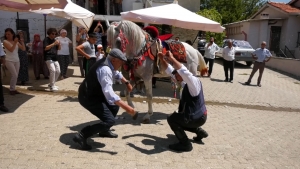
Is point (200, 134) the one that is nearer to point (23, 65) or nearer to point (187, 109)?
point (187, 109)

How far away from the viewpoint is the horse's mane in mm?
4691

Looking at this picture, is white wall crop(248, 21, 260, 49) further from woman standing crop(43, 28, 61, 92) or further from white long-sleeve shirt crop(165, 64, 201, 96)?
white long-sleeve shirt crop(165, 64, 201, 96)

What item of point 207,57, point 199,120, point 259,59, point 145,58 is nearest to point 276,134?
point 199,120

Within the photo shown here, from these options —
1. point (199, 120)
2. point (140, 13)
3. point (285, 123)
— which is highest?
point (140, 13)

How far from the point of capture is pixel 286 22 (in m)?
20.8

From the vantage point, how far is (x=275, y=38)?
70.8ft

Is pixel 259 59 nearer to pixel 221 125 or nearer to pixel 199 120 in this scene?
pixel 221 125

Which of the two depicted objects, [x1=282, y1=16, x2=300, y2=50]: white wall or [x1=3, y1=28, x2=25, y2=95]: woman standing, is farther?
[x1=282, y1=16, x2=300, y2=50]: white wall

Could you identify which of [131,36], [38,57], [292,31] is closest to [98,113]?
[131,36]

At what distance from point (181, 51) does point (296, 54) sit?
1867cm

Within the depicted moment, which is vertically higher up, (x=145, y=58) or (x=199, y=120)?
(x=145, y=58)

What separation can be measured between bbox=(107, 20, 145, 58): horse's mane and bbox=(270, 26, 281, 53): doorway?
767 inches

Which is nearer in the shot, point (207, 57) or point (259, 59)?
point (259, 59)

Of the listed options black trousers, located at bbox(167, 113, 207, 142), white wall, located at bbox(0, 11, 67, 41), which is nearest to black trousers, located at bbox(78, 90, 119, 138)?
black trousers, located at bbox(167, 113, 207, 142)
